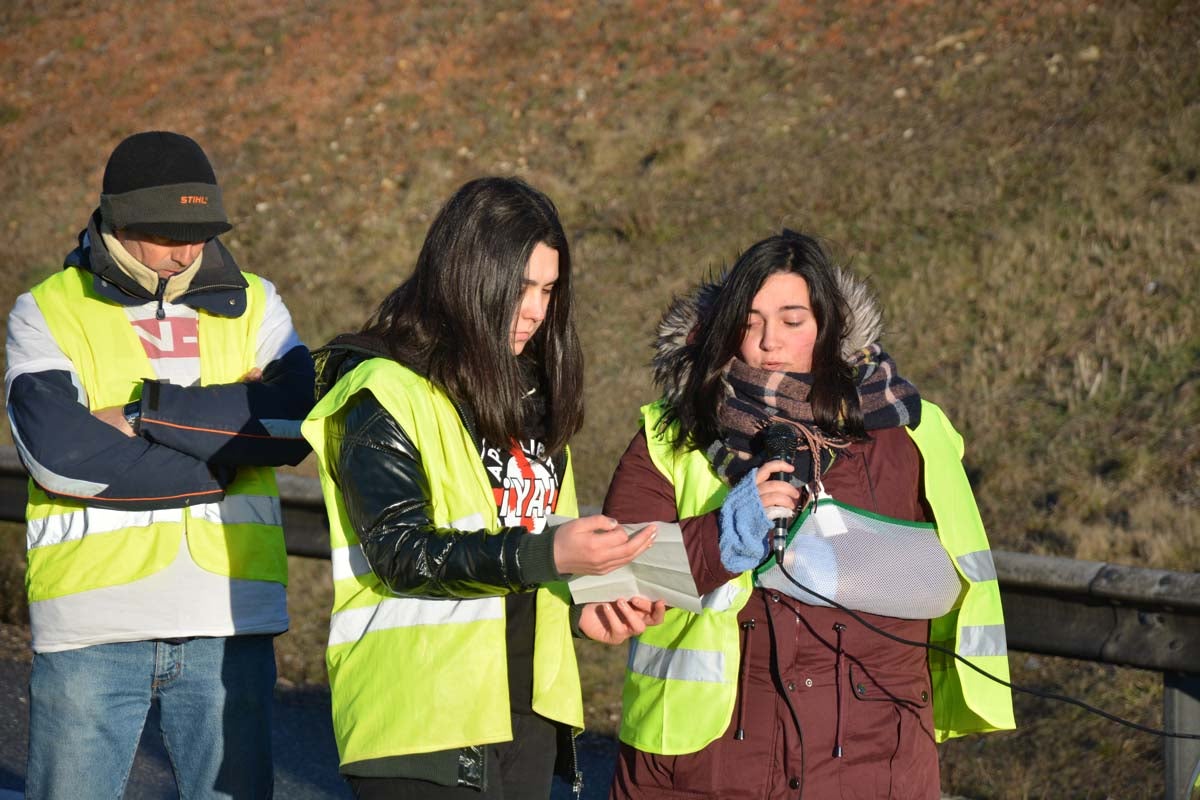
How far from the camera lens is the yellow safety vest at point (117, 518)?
10.9 ft

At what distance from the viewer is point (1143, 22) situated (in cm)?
1443

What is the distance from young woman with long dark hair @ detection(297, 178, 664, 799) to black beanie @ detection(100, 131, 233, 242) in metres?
0.70

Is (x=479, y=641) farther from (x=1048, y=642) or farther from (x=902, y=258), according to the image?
→ (x=902, y=258)

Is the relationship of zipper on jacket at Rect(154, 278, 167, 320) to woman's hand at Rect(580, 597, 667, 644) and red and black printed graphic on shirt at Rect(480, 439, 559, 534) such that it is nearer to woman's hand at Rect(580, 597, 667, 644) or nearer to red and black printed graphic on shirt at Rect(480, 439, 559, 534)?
red and black printed graphic on shirt at Rect(480, 439, 559, 534)

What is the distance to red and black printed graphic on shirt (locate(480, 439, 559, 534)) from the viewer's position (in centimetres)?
287

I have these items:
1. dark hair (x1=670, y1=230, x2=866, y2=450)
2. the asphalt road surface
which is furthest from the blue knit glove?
the asphalt road surface

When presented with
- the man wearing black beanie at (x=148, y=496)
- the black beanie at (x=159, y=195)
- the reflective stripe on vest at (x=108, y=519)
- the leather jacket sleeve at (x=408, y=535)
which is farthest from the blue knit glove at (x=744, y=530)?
the black beanie at (x=159, y=195)

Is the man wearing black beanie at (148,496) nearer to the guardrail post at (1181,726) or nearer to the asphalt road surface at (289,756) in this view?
the asphalt road surface at (289,756)

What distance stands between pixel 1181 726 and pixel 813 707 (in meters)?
1.82

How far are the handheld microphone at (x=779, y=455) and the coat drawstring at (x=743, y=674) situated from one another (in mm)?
214

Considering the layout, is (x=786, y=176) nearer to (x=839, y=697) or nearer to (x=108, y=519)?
(x=839, y=697)

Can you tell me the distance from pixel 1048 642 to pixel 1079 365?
224 inches

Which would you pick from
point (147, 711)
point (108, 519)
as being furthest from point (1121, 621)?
point (108, 519)

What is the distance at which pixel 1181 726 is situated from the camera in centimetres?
443
